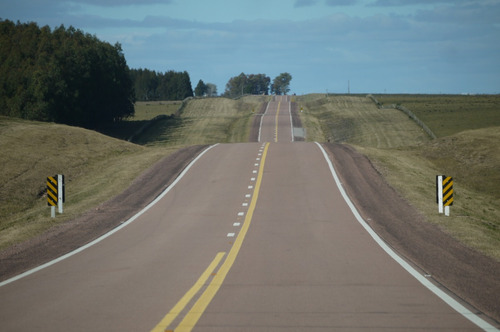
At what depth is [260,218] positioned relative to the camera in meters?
20.1

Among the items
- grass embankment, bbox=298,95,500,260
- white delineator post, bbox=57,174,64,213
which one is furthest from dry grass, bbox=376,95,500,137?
white delineator post, bbox=57,174,64,213

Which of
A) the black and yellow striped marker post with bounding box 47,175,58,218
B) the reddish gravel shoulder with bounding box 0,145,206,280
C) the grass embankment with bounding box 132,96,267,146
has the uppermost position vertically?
the grass embankment with bounding box 132,96,267,146

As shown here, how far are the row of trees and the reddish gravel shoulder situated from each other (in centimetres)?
4024

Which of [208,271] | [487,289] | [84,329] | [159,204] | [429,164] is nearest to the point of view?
[84,329]

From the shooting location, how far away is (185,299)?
9891 millimetres

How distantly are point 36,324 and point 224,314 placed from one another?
2543 mm

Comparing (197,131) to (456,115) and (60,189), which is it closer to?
(456,115)

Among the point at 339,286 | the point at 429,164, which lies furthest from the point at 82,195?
the point at 429,164

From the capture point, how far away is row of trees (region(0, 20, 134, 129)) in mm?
69062

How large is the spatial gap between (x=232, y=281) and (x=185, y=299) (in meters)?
1.57

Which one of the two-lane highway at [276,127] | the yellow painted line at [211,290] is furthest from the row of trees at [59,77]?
the yellow painted line at [211,290]

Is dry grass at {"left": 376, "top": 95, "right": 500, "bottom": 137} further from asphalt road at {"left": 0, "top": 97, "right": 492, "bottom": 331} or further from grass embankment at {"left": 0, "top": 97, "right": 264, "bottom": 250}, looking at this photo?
asphalt road at {"left": 0, "top": 97, "right": 492, "bottom": 331}

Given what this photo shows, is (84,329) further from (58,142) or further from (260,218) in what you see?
(58,142)

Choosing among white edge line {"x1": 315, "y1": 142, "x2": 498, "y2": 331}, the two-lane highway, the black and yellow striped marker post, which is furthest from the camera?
the two-lane highway
